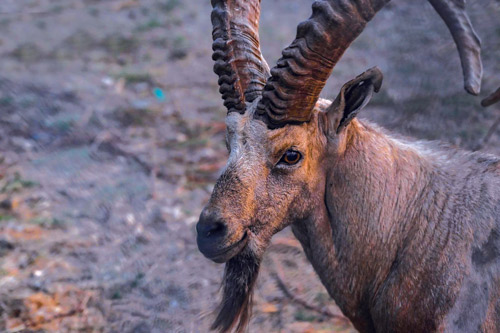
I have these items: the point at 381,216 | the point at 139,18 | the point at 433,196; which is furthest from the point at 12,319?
the point at 139,18

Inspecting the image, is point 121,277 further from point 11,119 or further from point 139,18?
point 139,18

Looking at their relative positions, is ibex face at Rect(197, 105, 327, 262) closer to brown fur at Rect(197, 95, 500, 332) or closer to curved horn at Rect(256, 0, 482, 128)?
brown fur at Rect(197, 95, 500, 332)

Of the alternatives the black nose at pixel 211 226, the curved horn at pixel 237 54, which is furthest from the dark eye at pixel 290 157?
the black nose at pixel 211 226

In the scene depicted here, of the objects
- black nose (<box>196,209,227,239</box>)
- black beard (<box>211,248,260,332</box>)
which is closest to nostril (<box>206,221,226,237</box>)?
black nose (<box>196,209,227,239</box>)

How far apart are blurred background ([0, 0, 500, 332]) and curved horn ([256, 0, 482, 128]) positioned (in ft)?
4.03

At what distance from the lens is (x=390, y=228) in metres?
3.41

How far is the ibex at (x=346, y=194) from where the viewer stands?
10.2ft

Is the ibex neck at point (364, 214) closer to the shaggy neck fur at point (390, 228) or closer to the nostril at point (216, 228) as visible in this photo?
the shaggy neck fur at point (390, 228)

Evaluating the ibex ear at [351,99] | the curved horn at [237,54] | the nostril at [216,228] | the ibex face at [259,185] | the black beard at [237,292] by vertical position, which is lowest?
the black beard at [237,292]

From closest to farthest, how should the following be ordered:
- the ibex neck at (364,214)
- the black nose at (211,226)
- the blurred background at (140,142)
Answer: the black nose at (211,226), the ibex neck at (364,214), the blurred background at (140,142)

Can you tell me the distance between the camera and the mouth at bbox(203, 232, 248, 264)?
3.13 metres

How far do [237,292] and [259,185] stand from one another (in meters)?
0.79

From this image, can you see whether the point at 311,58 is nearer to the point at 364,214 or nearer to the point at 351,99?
the point at 351,99

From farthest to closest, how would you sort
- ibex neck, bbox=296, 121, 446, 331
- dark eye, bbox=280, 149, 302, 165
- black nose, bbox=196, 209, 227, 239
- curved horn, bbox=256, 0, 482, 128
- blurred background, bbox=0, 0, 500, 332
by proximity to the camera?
1. blurred background, bbox=0, 0, 500, 332
2. ibex neck, bbox=296, 121, 446, 331
3. dark eye, bbox=280, 149, 302, 165
4. black nose, bbox=196, 209, 227, 239
5. curved horn, bbox=256, 0, 482, 128
